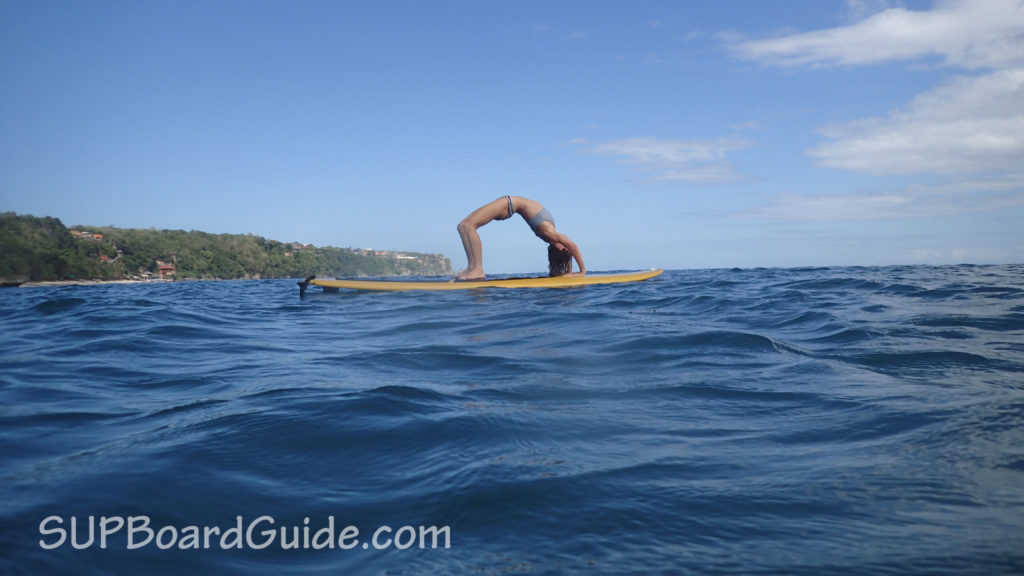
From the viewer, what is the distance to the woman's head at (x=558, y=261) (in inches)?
527

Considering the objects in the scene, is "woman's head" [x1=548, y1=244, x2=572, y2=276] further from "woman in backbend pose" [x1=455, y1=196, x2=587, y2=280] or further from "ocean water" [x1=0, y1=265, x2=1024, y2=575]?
"ocean water" [x1=0, y1=265, x2=1024, y2=575]

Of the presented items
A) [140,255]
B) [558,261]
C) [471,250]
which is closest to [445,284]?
[471,250]

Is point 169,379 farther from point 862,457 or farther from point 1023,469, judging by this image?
point 1023,469

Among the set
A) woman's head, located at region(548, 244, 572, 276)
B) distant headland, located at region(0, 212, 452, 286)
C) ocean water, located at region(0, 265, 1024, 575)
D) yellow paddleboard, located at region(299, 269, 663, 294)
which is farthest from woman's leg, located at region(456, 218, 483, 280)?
distant headland, located at region(0, 212, 452, 286)

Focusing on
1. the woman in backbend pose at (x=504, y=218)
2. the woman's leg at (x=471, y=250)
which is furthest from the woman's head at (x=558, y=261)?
the woman's leg at (x=471, y=250)

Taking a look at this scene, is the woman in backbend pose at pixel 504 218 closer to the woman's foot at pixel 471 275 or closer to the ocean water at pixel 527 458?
the woman's foot at pixel 471 275

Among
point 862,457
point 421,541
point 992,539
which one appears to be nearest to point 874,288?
point 862,457

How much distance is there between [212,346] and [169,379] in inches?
72.4

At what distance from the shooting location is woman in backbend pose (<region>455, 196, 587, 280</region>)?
40.5 ft

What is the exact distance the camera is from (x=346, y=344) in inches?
232

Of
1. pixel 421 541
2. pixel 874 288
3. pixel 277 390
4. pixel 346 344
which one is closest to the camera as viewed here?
pixel 421 541

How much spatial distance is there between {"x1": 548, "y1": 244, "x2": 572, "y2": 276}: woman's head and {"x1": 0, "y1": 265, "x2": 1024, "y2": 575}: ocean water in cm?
801

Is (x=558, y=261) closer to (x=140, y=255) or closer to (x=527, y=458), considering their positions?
(x=527, y=458)

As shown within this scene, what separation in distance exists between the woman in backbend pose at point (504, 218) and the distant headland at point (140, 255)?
47.8 meters
